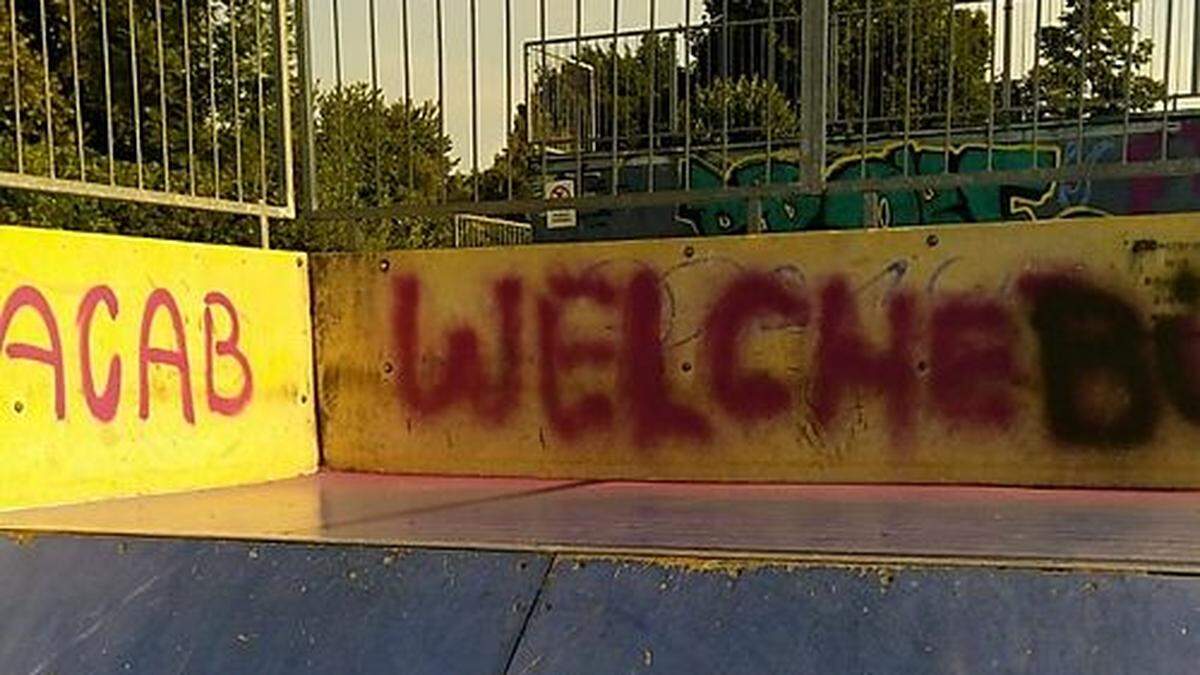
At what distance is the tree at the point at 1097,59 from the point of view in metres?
4.22

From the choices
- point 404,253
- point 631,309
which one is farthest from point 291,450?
point 631,309

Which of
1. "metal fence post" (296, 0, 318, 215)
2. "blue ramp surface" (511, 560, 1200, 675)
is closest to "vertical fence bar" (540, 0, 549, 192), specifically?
"metal fence post" (296, 0, 318, 215)

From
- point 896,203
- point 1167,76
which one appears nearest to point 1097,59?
point 1167,76

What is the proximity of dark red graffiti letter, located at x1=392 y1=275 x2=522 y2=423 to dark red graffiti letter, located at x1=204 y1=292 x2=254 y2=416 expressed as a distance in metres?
0.57

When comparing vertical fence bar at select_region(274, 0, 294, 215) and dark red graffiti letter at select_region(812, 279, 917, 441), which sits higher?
vertical fence bar at select_region(274, 0, 294, 215)

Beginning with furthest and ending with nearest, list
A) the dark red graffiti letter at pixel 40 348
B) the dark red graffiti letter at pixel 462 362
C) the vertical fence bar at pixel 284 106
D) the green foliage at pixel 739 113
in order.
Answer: the green foliage at pixel 739 113, the vertical fence bar at pixel 284 106, the dark red graffiti letter at pixel 462 362, the dark red graffiti letter at pixel 40 348

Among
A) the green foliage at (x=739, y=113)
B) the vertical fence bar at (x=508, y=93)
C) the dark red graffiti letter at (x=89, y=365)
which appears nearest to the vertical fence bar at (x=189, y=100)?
the dark red graffiti letter at (x=89, y=365)

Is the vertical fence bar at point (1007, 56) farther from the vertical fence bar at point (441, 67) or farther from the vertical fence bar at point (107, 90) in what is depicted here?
the vertical fence bar at point (107, 90)

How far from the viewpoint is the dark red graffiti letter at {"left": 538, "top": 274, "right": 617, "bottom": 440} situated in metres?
4.22

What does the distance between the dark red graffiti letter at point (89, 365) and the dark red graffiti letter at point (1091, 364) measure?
2.91 m

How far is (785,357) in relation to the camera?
13.2 feet

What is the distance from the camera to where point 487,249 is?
14.4 ft

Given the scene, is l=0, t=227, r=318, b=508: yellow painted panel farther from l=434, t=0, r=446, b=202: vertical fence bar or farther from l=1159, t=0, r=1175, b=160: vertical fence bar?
l=1159, t=0, r=1175, b=160: vertical fence bar

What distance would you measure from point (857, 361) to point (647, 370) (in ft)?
2.40
